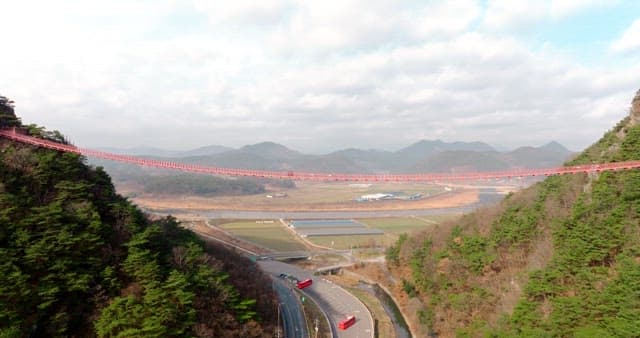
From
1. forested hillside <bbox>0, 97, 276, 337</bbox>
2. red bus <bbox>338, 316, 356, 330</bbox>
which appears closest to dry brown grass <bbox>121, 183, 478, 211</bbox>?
red bus <bbox>338, 316, 356, 330</bbox>

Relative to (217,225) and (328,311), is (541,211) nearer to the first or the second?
(328,311)

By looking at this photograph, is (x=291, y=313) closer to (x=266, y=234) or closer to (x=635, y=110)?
(x=635, y=110)

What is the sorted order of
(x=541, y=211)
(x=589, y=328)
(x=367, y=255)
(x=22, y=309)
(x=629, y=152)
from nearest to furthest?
(x=22, y=309) < (x=589, y=328) < (x=629, y=152) < (x=541, y=211) < (x=367, y=255)

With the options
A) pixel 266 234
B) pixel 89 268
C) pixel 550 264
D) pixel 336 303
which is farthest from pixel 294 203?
pixel 89 268

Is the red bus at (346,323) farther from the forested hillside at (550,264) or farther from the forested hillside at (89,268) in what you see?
the forested hillside at (89,268)

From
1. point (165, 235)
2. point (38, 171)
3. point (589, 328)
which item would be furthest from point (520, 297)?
point (38, 171)

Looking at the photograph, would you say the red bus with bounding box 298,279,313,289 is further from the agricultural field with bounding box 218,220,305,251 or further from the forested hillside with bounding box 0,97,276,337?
the agricultural field with bounding box 218,220,305,251
